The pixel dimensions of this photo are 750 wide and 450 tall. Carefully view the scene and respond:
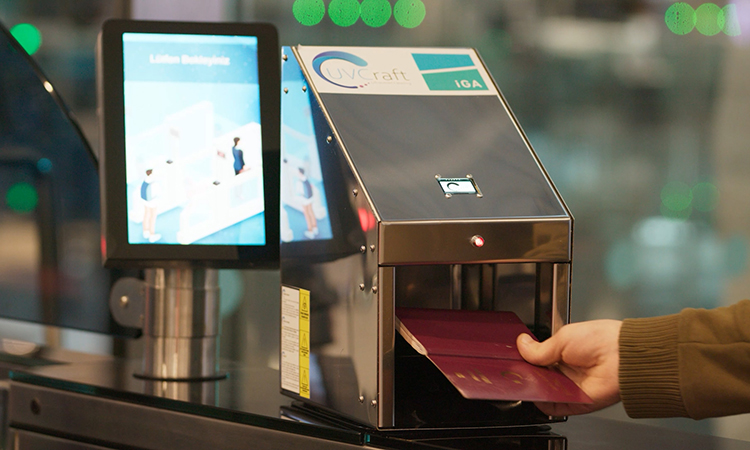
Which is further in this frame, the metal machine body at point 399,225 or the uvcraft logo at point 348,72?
the uvcraft logo at point 348,72

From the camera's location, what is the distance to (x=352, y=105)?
3.38 feet

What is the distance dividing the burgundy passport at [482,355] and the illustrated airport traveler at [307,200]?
0.17 metres

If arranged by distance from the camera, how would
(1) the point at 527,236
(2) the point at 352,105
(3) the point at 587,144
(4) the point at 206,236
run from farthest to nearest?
1. (3) the point at 587,144
2. (4) the point at 206,236
3. (2) the point at 352,105
4. (1) the point at 527,236

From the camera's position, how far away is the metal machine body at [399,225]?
91 cm

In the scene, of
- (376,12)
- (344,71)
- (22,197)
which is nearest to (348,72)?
(344,71)

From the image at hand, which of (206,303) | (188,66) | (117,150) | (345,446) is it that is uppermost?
(188,66)

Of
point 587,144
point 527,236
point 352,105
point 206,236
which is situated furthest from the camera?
point 587,144

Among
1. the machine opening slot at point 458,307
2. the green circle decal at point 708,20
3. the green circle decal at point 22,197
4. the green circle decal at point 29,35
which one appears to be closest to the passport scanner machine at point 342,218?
the machine opening slot at point 458,307

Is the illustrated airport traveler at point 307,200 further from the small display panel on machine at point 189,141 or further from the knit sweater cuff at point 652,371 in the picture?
the knit sweater cuff at point 652,371

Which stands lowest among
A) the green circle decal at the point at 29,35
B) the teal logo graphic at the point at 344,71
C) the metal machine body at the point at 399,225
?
the metal machine body at the point at 399,225

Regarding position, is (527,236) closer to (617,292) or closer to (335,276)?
(335,276)

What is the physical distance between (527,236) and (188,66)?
0.68 m

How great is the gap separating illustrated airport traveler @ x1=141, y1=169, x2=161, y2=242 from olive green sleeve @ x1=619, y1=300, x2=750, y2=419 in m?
0.73

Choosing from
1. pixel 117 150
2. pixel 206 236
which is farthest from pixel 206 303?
pixel 117 150
